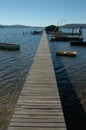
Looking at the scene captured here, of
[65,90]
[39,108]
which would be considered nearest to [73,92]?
[65,90]

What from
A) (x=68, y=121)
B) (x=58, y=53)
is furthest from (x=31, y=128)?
(x=58, y=53)

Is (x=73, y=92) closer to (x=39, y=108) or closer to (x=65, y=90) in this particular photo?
(x=65, y=90)

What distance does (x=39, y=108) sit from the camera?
1045 cm

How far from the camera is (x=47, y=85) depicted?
1388 centimetres

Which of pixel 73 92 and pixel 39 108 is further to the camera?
pixel 73 92

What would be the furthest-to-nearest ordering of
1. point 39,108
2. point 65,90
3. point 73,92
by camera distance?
point 65,90 → point 73,92 → point 39,108

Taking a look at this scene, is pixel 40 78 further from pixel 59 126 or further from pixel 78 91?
pixel 59 126

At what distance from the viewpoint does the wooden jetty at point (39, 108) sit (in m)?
8.82

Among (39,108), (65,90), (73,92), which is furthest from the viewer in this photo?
(65,90)

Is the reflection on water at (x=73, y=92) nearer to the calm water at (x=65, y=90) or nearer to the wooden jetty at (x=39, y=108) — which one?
the calm water at (x=65, y=90)

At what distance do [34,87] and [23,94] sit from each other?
141cm

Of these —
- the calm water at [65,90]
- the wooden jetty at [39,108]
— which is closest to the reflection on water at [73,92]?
the calm water at [65,90]

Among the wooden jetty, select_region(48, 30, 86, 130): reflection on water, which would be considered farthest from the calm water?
the wooden jetty

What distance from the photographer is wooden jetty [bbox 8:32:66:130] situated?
8.82m
